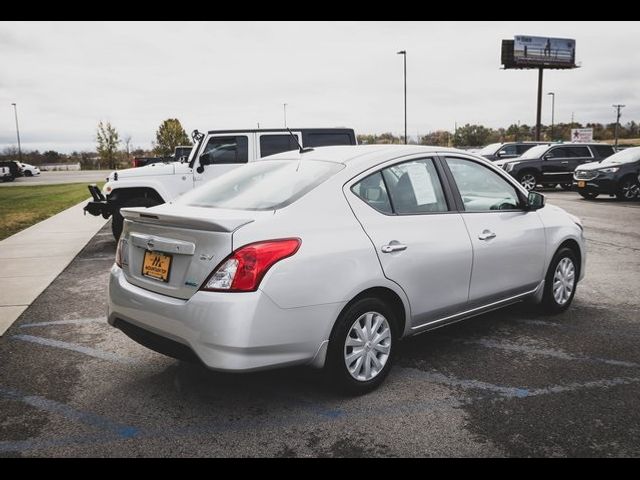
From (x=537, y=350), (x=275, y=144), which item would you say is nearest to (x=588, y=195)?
(x=275, y=144)

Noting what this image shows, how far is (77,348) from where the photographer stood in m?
4.57

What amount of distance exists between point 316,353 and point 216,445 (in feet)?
2.42

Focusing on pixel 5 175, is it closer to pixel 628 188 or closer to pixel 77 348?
pixel 628 188

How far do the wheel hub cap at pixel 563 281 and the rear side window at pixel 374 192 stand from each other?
223 cm

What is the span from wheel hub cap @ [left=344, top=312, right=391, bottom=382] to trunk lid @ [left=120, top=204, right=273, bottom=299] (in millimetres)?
912

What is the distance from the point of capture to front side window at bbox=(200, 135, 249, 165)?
390 inches

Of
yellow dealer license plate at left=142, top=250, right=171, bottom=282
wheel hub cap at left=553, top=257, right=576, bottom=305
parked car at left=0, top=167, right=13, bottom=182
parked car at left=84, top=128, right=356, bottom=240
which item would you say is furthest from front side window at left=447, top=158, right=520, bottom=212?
parked car at left=0, top=167, right=13, bottom=182

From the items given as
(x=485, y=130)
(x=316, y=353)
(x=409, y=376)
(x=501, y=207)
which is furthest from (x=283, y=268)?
(x=485, y=130)

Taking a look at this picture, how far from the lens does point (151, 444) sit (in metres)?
2.96

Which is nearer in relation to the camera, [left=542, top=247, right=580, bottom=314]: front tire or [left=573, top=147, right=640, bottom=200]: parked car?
[left=542, top=247, right=580, bottom=314]: front tire

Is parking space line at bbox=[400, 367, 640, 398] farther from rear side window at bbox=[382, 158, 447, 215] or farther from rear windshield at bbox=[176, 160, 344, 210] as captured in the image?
rear windshield at bbox=[176, 160, 344, 210]

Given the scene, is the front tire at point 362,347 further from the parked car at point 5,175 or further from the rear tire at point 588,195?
the parked car at point 5,175

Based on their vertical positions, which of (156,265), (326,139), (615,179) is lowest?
(615,179)

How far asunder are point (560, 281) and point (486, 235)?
138 centimetres
